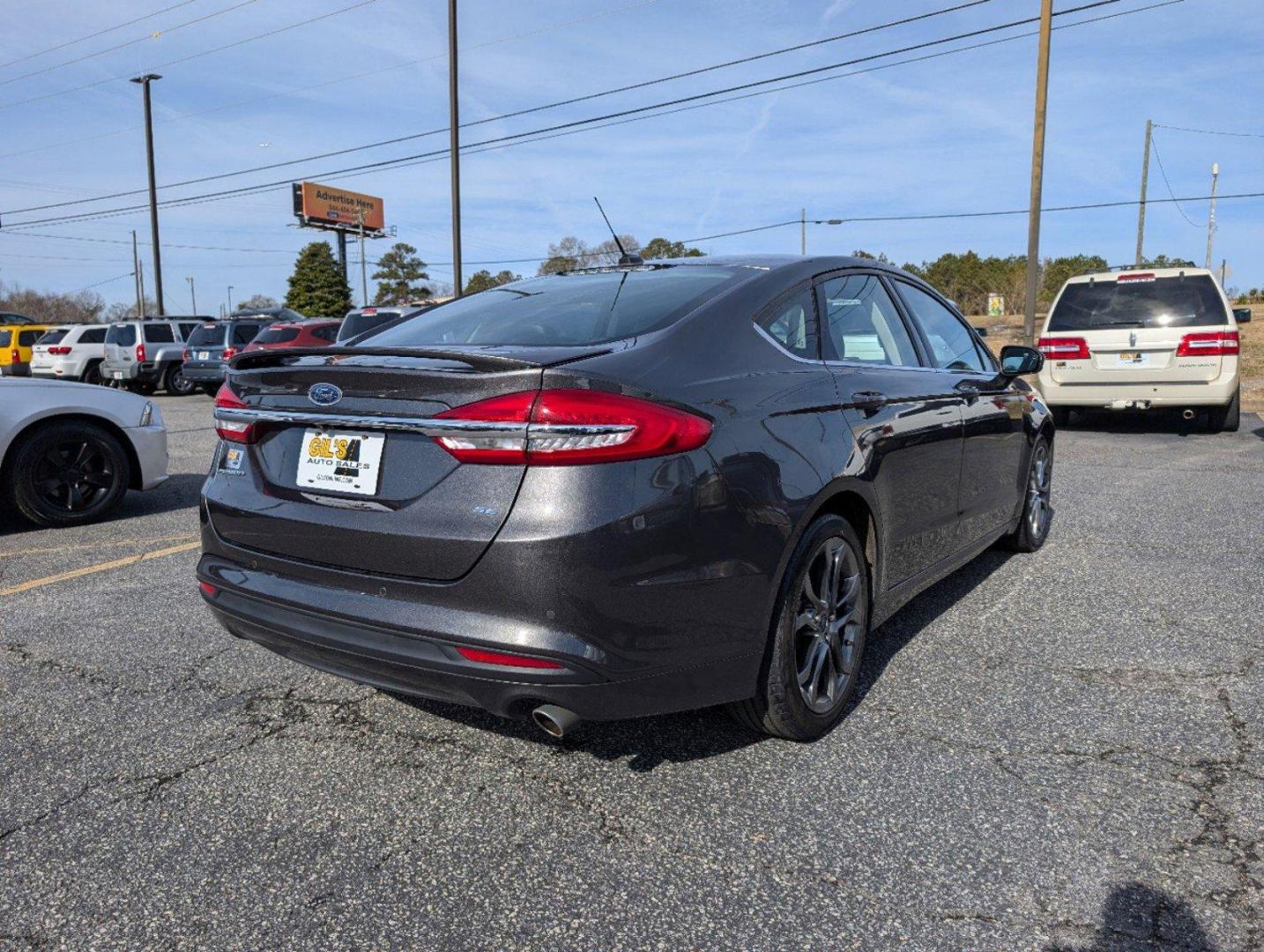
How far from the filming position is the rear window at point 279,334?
18.9 m

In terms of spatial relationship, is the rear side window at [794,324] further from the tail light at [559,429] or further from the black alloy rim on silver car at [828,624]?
the tail light at [559,429]

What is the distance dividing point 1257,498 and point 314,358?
7.06 meters

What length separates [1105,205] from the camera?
37844 millimetres

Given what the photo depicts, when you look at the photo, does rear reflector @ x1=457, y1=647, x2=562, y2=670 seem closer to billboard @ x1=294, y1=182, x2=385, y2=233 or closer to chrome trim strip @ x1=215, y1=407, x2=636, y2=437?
chrome trim strip @ x1=215, y1=407, x2=636, y2=437

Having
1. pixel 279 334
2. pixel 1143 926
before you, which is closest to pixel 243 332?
pixel 279 334

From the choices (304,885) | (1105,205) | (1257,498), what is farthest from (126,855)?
(1105,205)

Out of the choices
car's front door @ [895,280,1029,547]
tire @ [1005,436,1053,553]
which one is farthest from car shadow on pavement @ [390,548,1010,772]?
tire @ [1005,436,1053,553]

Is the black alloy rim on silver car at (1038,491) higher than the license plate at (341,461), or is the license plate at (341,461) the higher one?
the license plate at (341,461)

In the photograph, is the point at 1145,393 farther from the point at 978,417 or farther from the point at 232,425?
the point at 232,425

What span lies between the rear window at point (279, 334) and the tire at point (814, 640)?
57.7ft

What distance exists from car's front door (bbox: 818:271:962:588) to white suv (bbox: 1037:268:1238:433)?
7.69 metres

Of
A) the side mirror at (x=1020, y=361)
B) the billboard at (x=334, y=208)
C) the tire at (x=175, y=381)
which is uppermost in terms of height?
the billboard at (x=334, y=208)

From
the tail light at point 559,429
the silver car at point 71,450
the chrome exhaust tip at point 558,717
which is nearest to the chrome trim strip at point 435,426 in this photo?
the tail light at point 559,429

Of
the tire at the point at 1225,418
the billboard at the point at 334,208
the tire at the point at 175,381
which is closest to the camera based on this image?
the tire at the point at 1225,418
